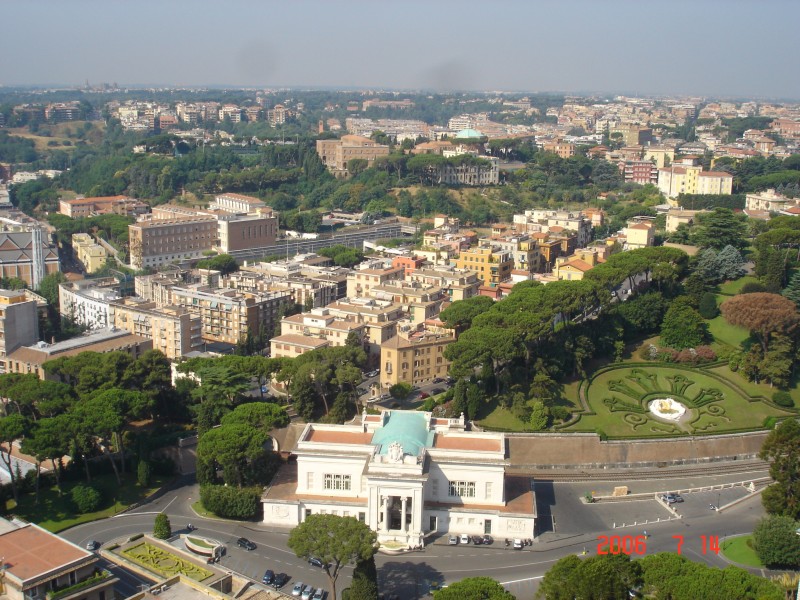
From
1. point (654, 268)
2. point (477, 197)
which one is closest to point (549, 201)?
point (477, 197)

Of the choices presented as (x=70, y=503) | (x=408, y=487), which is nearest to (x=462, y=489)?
(x=408, y=487)

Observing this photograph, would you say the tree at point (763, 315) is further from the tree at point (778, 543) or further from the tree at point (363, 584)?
the tree at point (363, 584)

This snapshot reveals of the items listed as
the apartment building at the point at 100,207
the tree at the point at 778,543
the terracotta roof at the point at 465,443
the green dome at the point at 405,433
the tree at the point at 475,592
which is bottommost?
the tree at the point at 778,543

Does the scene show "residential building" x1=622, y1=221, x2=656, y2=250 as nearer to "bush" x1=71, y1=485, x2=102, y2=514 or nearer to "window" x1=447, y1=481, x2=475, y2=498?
"window" x1=447, y1=481, x2=475, y2=498

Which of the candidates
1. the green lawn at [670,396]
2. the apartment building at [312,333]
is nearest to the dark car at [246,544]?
the green lawn at [670,396]

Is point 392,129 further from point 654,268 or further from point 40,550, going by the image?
point 40,550

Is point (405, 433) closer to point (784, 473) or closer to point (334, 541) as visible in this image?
point (334, 541)
